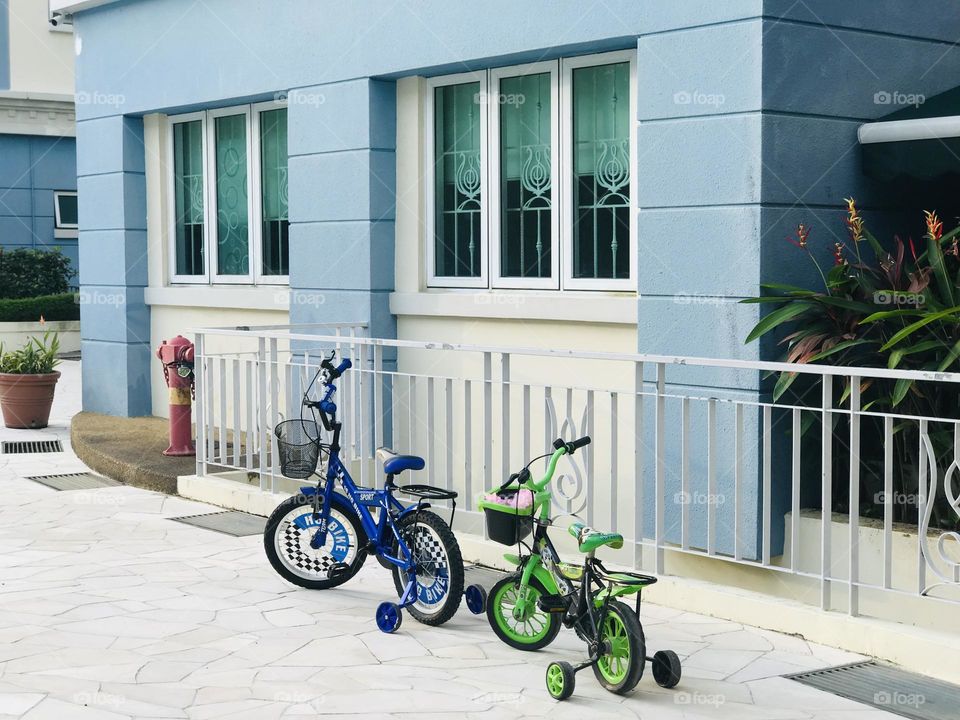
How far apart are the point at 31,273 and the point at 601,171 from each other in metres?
15.2

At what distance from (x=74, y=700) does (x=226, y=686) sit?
21.5 inches

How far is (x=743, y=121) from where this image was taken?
6.49 metres

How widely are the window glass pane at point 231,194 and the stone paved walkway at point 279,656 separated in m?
4.05

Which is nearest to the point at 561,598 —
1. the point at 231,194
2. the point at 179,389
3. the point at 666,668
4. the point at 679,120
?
the point at 666,668

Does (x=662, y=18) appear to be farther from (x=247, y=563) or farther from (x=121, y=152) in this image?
(x=121, y=152)

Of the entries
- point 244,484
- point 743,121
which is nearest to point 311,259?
point 244,484

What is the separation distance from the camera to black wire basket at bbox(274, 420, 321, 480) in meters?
6.72

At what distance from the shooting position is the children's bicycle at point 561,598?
15.6ft

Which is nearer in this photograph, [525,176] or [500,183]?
[525,176]

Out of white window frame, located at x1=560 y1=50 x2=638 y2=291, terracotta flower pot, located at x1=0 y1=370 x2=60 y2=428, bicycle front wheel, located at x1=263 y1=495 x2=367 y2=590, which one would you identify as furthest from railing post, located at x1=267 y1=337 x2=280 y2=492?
terracotta flower pot, located at x1=0 y1=370 x2=60 y2=428

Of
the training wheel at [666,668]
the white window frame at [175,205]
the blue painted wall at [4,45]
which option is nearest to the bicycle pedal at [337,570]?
the training wheel at [666,668]

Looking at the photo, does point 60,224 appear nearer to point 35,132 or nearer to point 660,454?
point 35,132

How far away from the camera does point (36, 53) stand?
2245 centimetres

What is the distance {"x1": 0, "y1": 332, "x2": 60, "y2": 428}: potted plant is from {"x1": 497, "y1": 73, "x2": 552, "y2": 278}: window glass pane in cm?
569
